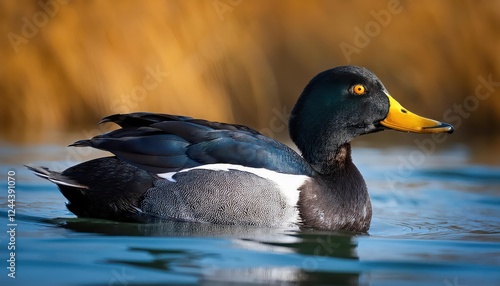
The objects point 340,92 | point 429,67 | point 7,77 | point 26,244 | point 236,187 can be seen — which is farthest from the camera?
point 429,67

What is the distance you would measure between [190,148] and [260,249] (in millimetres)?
1317

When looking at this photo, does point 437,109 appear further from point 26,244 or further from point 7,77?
point 26,244

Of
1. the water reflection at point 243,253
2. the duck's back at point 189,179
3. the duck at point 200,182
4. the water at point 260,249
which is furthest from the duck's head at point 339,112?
the water reflection at point 243,253

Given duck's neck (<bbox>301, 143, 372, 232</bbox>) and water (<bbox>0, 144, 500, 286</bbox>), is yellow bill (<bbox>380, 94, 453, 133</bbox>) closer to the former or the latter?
duck's neck (<bbox>301, 143, 372, 232</bbox>)

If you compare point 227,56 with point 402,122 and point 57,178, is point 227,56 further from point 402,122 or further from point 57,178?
point 57,178

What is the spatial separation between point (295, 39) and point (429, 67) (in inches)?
79.6

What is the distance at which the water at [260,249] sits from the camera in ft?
16.1

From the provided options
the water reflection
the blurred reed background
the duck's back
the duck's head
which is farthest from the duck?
the blurred reed background

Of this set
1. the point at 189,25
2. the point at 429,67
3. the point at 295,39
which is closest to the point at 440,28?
the point at 429,67

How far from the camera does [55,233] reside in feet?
20.1

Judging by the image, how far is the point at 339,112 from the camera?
7137 millimetres

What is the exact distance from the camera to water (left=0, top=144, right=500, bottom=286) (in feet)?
16.1
